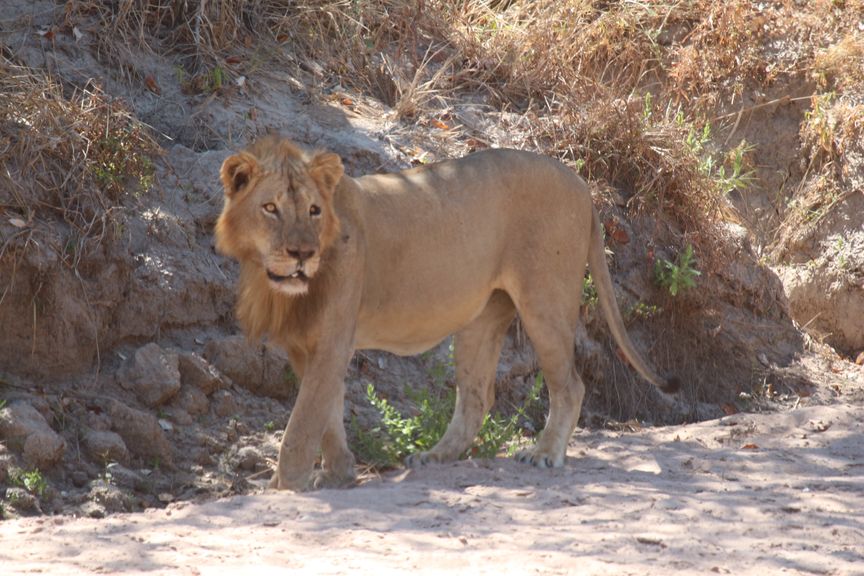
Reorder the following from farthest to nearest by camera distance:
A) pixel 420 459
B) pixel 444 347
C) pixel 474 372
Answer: pixel 444 347
pixel 474 372
pixel 420 459

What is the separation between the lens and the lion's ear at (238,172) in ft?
18.1

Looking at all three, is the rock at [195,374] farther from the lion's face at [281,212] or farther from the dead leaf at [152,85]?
the dead leaf at [152,85]

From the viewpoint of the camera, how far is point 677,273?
28.6 feet

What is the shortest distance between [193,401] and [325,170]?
171 centimetres

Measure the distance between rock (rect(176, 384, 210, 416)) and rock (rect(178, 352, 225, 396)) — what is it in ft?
0.11

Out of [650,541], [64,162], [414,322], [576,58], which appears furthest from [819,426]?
[576,58]

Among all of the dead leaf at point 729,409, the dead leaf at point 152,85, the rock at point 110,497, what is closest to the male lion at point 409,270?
the rock at point 110,497

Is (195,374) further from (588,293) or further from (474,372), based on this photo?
(588,293)

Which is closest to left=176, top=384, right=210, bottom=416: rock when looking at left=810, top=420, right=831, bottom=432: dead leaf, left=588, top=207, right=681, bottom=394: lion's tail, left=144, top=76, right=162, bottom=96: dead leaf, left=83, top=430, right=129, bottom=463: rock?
left=83, top=430, right=129, bottom=463: rock

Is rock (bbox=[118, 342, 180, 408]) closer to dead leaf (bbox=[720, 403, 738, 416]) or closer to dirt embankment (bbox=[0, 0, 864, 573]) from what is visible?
dirt embankment (bbox=[0, 0, 864, 573])

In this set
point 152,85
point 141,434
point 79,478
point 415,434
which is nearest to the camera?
point 79,478

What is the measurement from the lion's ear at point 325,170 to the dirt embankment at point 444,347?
4.54ft

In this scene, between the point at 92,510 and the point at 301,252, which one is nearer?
the point at 301,252

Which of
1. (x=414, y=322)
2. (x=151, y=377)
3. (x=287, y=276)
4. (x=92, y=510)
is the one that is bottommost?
(x=92, y=510)
